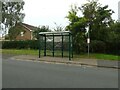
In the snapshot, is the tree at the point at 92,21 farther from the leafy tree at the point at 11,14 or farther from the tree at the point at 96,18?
the leafy tree at the point at 11,14

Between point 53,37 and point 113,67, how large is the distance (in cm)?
896

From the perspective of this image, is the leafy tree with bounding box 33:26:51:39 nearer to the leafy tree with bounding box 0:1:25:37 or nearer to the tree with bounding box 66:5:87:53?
the leafy tree with bounding box 0:1:25:37

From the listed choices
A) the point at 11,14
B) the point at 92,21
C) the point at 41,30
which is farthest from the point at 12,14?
the point at 92,21

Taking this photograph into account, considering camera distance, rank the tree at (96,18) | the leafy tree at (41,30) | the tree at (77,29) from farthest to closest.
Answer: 1. the leafy tree at (41,30)
2. the tree at (96,18)
3. the tree at (77,29)

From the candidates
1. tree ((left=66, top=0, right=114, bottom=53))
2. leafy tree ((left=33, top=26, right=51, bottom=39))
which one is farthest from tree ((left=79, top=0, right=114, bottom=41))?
leafy tree ((left=33, top=26, right=51, bottom=39))

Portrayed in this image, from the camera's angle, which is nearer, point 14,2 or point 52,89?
point 52,89

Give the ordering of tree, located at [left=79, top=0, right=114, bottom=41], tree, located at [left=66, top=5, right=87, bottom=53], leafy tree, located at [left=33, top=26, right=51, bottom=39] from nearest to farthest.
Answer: tree, located at [left=66, top=5, right=87, bottom=53]
tree, located at [left=79, top=0, right=114, bottom=41]
leafy tree, located at [left=33, top=26, right=51, bottom=39]

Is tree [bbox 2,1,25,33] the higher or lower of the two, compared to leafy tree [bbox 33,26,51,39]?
higher

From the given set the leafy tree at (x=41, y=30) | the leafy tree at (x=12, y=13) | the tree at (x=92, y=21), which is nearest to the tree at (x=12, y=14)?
the leafy tree at (x=12, y=13)

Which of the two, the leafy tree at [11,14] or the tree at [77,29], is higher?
the leafy tree at [11,14]

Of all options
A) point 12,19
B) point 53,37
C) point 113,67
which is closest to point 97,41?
point 53,37

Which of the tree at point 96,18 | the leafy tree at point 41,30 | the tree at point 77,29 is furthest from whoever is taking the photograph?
the leafy tree at point 41,30

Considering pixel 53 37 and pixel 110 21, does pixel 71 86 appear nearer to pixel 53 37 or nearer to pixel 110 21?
pixel 53 37

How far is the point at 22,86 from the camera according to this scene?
29.5 feet
